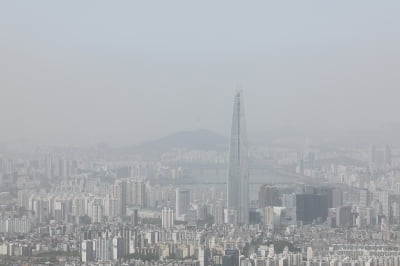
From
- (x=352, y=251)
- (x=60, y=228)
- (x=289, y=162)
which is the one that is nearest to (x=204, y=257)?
(x=352, y=251)

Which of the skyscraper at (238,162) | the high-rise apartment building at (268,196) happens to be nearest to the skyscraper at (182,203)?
the skyscraper at (238,162)

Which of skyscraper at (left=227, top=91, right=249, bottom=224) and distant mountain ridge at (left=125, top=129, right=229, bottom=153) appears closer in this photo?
distant mountain ridge at (left=125, top=129, right=229, bottom=153)

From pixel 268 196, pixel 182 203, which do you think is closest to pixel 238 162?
pixel 268 196

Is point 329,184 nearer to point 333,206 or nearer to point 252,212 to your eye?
point 333,206

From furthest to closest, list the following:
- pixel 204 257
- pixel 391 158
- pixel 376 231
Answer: pixel 391 158, pixel 376 231, pixel 204 257

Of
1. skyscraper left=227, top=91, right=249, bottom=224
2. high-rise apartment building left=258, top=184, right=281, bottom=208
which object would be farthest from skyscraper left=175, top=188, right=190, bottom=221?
high-rise apartment building left=258, top=184, right=281, bottom=208

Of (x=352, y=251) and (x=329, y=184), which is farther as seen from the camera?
(x=329, y=184)

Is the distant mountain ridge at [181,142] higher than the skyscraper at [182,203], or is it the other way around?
the distant mountain ridge at [181,142]

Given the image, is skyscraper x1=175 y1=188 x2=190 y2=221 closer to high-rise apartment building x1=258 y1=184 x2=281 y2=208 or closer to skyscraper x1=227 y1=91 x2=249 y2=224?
skyscraper x1=227 y1=91 x2=249 y2=224

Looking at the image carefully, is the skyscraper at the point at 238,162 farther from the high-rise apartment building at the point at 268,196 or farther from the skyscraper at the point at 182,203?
the skyscraper at the point at 182,203
